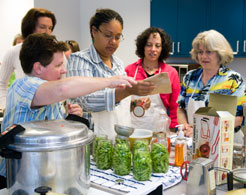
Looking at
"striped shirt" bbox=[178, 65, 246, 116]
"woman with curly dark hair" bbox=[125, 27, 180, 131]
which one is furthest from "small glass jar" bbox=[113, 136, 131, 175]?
"woman with curly dark hair" bbox=[125, 27, 180, 131]

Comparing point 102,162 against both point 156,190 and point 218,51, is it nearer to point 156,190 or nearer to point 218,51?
point 156,190

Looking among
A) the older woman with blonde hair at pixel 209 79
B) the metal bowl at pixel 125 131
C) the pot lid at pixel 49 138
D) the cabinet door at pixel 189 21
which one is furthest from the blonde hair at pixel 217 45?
the cabinet door at pixel 189 21

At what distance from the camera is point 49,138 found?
93cm

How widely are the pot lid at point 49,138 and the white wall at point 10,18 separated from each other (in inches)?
154

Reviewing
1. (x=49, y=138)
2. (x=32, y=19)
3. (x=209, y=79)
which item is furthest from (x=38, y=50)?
(x=209, y=79)

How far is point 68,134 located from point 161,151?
456 millimetres

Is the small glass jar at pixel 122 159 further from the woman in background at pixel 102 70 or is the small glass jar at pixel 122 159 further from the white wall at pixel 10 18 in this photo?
the white wall at pixel 10 18

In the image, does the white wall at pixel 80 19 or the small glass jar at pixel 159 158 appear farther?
the white wall at pixel 80 19

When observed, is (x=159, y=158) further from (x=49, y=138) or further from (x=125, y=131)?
(x=49, y=138)

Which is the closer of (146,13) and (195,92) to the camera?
(195,92)

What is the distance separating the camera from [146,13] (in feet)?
16.2

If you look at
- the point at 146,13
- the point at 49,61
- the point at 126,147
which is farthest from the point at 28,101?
the point at 146,13

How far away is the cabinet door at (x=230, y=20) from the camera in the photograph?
3.94 m

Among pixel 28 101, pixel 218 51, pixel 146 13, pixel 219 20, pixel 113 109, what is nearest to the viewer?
pixel 28 101
